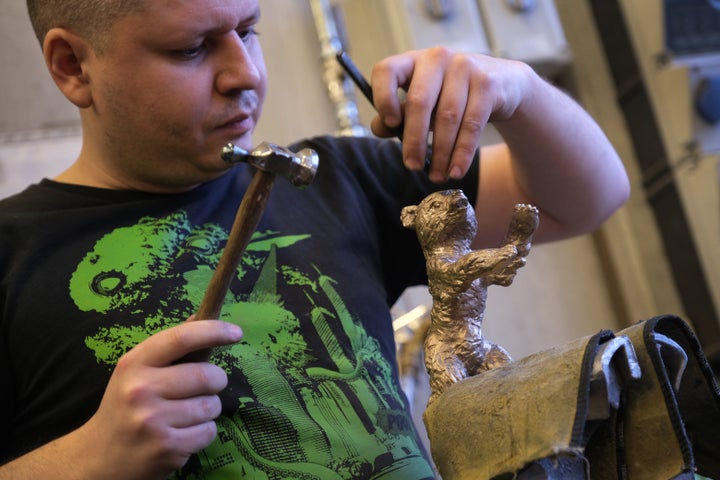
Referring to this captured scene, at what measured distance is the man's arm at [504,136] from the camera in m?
0.88

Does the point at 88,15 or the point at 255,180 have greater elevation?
the point at 88,15

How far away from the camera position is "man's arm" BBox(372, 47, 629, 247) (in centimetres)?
88

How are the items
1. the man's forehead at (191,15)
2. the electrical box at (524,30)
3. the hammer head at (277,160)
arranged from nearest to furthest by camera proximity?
1. the hammer head at (277,160)
2. the man's forehead at (191,15)
3. the electrical box at (524,30)

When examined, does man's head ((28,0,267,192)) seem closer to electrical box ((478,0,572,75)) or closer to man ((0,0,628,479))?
man ((0,0,628,479))

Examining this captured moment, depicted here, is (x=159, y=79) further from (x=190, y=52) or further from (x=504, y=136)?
(x=504, y=136)

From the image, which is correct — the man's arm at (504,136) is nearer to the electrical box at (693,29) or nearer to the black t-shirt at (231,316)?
the black t-shirt at (231,316)

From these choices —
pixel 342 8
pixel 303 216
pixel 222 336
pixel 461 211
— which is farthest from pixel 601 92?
pixel 222 336

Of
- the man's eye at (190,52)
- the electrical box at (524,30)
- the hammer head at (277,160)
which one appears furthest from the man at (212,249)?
the electrical box at (524,30)

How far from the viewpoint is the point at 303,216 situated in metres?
1.07

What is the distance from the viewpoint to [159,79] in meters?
0.97

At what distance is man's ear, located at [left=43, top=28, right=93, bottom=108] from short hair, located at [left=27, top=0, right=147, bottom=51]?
1cm

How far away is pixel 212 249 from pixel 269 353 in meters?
0.14

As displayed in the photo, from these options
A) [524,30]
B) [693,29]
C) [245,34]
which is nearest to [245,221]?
[245,34]

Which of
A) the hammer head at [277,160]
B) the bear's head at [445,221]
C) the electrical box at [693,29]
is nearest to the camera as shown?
the hammer head at [277,160]
